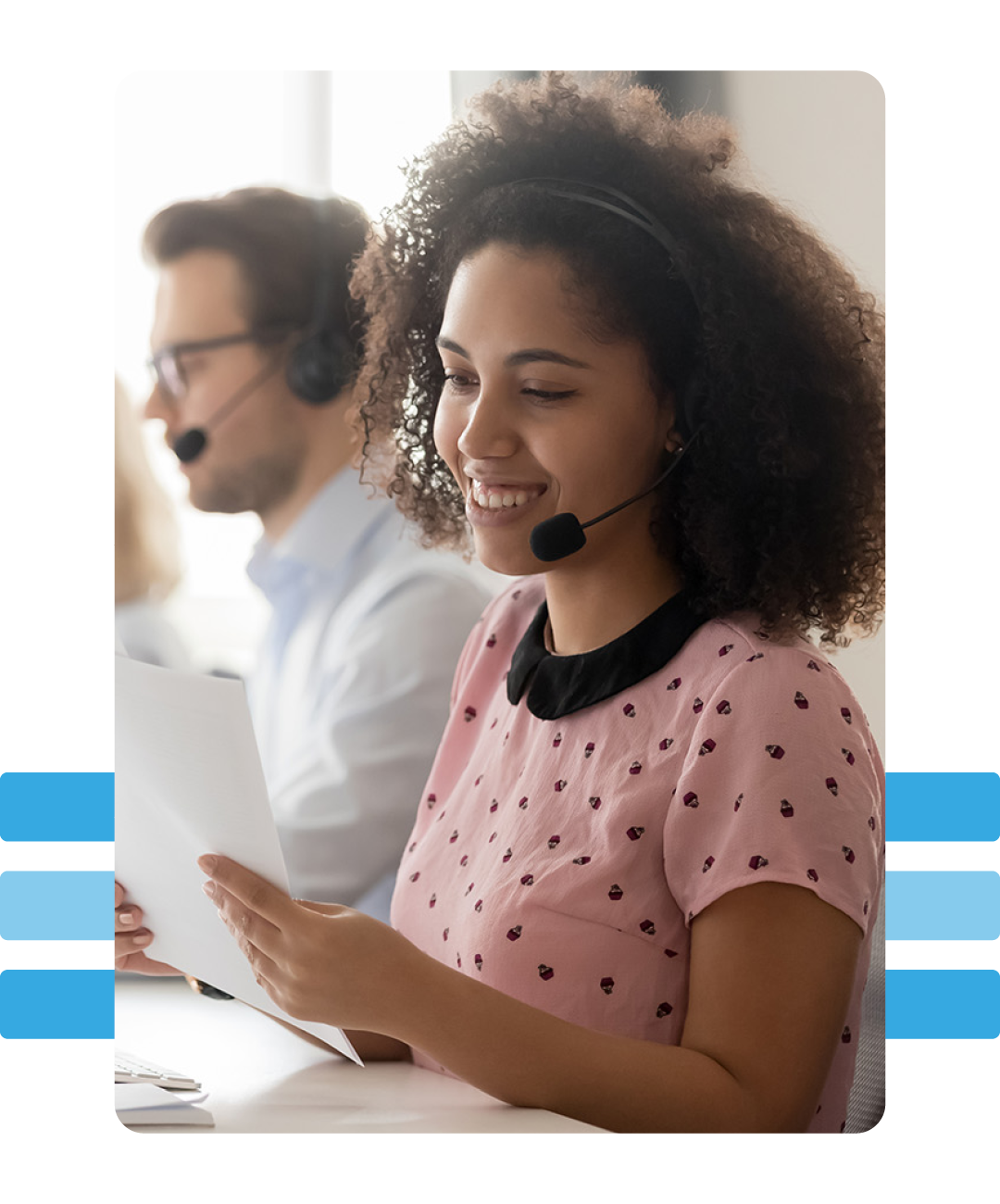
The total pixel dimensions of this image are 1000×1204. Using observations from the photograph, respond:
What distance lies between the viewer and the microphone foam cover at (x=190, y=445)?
1.36 meters

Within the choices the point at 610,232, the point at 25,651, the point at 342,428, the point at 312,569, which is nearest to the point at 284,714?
the point at 312,569

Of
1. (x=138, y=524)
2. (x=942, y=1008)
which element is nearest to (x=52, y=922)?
(x=138, y=524)

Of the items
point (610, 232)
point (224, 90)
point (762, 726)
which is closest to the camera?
point (762, 726)

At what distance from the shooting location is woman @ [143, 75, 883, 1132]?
76 centimetres

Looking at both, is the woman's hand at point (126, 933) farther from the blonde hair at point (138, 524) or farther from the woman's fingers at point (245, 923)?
the blonde hair at point (138, 524)

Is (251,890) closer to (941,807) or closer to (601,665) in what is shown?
(601,665)

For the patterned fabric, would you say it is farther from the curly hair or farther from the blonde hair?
the blonde hair

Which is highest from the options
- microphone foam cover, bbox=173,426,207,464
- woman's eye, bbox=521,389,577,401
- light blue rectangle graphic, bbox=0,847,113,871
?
microphone foam cover, bbox=173,426,207,464

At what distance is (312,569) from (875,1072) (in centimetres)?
73

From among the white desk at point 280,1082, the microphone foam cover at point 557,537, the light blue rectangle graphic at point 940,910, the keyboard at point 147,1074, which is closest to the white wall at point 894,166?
the microphone foam cover at point 557,537

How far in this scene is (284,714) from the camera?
134 cm

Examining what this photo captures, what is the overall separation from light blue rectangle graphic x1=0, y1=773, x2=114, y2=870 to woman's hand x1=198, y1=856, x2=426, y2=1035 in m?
0.20

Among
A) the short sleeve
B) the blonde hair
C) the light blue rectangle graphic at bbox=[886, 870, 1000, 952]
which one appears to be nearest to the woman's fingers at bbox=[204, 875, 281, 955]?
the short sleeve
